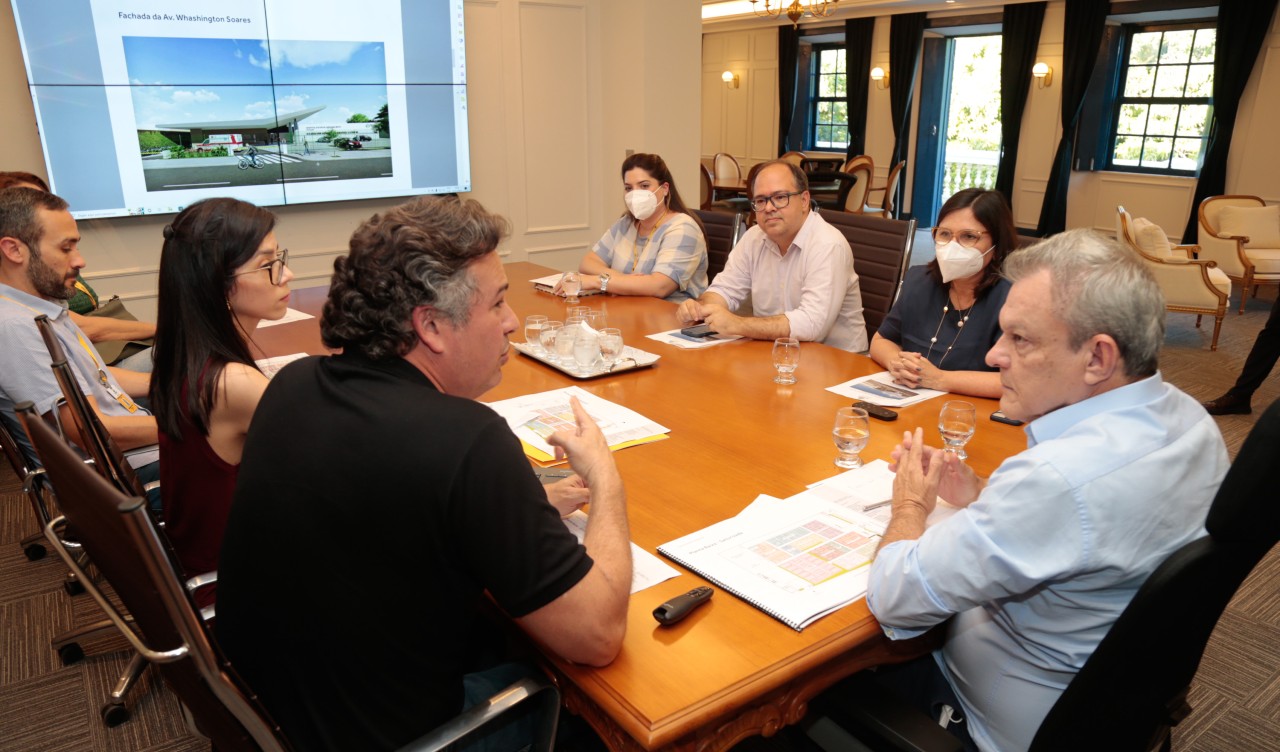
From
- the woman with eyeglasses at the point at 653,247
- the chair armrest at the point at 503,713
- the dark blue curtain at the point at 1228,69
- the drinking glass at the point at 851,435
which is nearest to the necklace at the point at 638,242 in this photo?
the woman with eyeglasses at the point at 653,247

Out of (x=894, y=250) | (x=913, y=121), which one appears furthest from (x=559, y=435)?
(x=913, y=121)

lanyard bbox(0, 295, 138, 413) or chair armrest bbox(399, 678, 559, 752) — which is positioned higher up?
lanyard bbox(0, 295, 138, 413)

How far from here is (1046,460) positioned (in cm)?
113

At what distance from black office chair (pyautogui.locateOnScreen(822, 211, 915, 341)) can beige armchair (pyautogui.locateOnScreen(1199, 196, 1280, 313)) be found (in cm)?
513

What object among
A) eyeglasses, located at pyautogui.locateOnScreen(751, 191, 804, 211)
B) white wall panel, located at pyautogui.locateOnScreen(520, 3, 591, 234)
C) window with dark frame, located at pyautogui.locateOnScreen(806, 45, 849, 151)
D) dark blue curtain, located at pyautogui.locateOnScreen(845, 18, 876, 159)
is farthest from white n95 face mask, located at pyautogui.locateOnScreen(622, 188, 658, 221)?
window with dark frame, located at pyautogui.locateOnScreen(806, 45, 849, 151)

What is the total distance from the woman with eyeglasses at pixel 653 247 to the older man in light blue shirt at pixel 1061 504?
2.25 metres

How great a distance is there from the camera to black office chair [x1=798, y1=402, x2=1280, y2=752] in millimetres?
950

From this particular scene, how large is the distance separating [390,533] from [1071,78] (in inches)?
417

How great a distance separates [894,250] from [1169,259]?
413 centimetres

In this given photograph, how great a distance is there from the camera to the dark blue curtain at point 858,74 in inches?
450

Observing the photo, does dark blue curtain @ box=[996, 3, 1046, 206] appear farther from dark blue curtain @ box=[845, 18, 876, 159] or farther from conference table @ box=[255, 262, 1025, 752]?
conference table @ box=[255, 262, 1025, 752]

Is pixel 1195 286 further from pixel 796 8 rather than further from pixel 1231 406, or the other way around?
pixel 796 8

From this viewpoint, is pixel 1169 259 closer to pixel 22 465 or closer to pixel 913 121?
pixel 913 121

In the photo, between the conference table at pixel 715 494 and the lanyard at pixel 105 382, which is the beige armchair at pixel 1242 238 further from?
the lanyard at pixel 105 382
